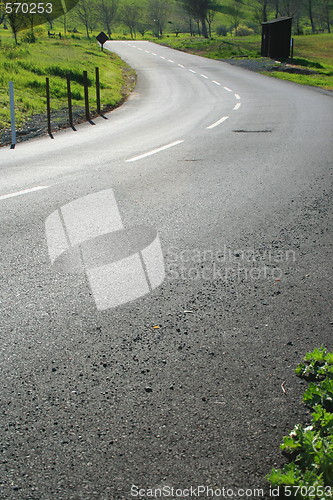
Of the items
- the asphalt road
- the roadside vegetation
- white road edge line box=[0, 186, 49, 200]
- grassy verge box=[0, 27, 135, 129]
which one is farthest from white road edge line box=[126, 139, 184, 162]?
the roadside vegetation

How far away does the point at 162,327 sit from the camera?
3.62m

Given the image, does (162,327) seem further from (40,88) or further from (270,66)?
(270,66)

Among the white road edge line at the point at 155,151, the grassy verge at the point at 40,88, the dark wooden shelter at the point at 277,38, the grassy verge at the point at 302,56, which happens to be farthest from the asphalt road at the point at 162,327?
the dark wooden shelter at the point at 277,38

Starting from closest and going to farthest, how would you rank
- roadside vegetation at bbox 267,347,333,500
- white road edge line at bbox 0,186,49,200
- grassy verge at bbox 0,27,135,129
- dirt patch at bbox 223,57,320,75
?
roadside vegetation at bbox 267,347,333,500
white road edge line at bbox 0,186,49,200
grassy verge at bbox 0,27,135,129
dirt patch at bbox 223,57,320,75

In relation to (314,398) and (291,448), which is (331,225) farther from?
(291,448)

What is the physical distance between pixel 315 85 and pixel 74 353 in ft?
80.0

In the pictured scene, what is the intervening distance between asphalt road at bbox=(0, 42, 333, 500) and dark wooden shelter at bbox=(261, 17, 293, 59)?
109ft

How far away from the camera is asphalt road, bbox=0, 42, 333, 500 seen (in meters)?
2.43

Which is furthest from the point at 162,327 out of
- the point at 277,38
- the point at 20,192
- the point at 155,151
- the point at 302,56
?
the point at 302,56

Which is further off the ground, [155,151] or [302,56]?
[302,56]

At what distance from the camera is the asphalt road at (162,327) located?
2430 millimetres

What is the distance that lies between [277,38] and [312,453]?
41.7 metres

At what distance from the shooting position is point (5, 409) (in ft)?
9.01

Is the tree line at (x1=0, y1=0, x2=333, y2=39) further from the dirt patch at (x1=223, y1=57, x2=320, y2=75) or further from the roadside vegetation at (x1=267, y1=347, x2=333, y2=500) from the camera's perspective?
the roadside vegetation at (x1=267, y1=347, x2=333, y2=500)
